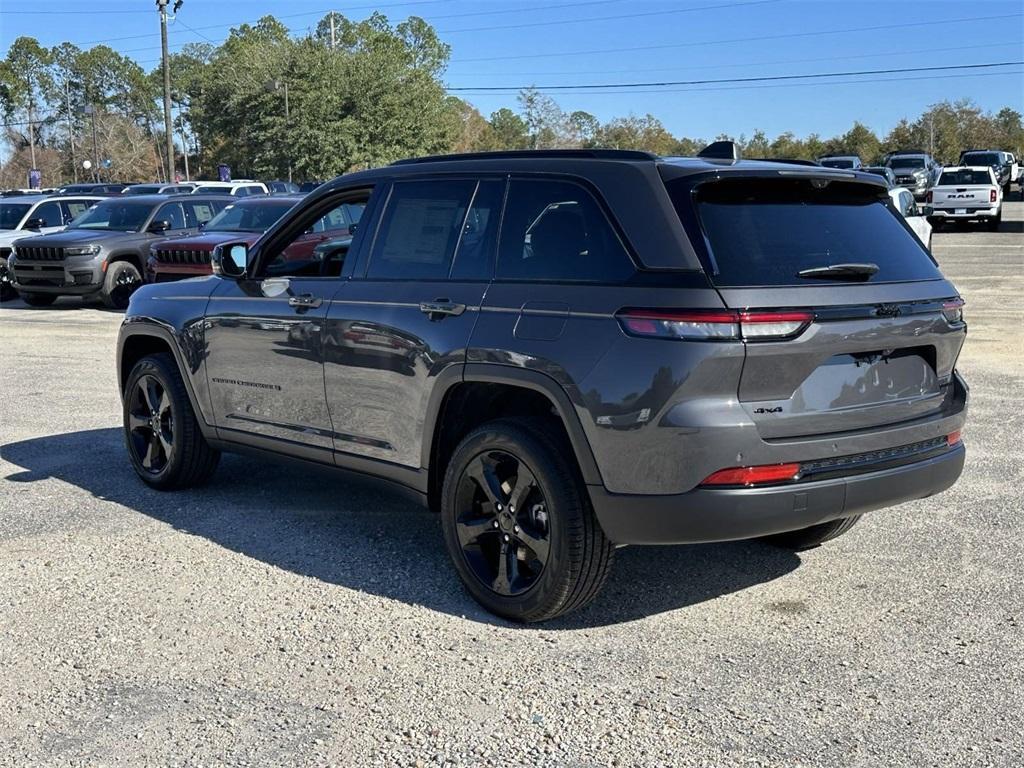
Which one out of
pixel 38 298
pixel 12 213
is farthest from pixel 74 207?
pixel 38 298

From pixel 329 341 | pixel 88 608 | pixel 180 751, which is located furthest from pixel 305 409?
pixel 180 751

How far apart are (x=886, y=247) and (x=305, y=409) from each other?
2.75 metres

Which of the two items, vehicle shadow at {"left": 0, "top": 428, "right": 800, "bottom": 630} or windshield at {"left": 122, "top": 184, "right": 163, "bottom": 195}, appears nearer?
vehicle shadow at {"left": 0, "top": 428, "right": 800, "bottom": 630}

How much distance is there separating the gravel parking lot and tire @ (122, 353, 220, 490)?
0.54ft

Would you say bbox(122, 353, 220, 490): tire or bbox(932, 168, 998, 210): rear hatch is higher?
bbox(932, 168, 998, 210): rear hatch

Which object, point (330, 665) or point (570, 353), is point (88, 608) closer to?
point (330, 665)

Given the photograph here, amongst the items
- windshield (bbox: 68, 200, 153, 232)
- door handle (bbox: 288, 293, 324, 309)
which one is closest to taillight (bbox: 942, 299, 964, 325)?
door handle (bbox: 288, 293, 324, 309)

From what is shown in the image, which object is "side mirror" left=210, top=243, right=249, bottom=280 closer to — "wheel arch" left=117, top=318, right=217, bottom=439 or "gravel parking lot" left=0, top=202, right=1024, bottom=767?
"wheel arch" left=117, top=318, right=217, bottom=439

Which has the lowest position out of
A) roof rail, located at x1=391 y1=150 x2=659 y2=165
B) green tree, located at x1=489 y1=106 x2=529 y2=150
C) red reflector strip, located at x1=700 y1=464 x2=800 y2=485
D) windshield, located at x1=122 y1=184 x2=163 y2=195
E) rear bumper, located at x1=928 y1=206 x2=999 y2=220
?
red reflector strip, located at x1=700 y1=464 x2=800 y2=485

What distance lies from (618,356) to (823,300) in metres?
0.77

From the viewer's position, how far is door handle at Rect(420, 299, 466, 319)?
463cm

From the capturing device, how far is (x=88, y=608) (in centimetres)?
468

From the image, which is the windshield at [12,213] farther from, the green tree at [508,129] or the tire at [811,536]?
the green tree at [508,129]

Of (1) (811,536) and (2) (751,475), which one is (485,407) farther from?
(1) (811,536)
